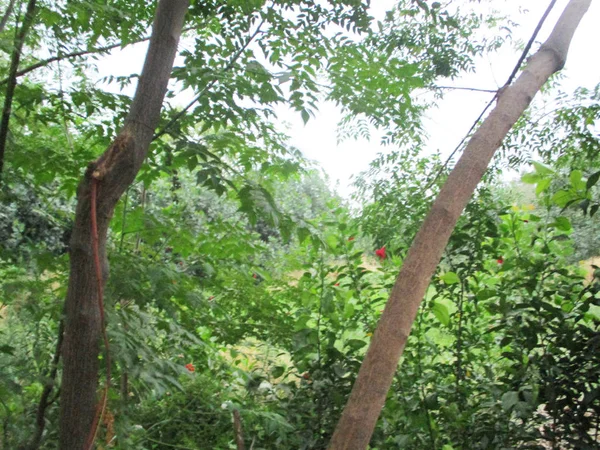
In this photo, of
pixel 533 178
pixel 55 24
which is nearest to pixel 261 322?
pixel 533 178

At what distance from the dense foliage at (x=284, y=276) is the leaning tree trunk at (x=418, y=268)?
33 centimetres

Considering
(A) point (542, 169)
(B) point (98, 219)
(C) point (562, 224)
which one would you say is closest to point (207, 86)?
(B) point (98, 219)

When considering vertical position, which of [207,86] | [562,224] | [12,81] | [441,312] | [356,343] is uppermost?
[562,224]

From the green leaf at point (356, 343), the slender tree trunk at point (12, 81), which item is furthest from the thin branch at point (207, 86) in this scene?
the green leaf at point (356, 343)

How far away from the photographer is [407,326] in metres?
1.43

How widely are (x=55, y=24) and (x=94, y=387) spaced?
155cm

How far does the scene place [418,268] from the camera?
1461mm

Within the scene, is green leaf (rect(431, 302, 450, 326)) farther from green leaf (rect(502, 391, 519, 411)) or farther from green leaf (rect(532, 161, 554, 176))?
green leaf (rect(532, 161, 554, 176))

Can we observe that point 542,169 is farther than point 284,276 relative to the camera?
No

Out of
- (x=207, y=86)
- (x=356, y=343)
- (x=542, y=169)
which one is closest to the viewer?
(x=207, y=86)

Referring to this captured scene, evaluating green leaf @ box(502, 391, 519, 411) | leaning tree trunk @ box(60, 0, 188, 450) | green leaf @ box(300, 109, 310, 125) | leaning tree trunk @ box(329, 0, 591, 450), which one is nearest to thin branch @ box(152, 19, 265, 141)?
leaning tree trunk @ box(60, 0, 188, 450)

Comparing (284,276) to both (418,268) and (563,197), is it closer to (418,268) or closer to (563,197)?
(418,268)

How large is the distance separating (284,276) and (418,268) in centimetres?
104

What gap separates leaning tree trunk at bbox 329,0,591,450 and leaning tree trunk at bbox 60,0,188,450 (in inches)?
26.8
